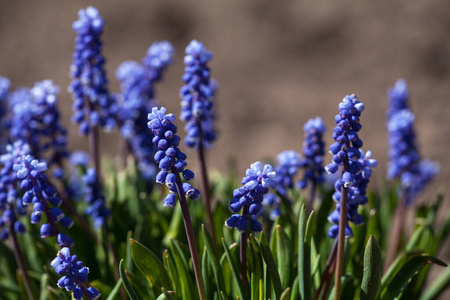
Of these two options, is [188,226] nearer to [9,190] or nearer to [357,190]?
[357,190]

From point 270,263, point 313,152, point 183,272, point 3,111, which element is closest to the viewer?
point 270,263

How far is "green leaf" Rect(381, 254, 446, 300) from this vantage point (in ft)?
9.29

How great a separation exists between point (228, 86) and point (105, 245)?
682 centimetres

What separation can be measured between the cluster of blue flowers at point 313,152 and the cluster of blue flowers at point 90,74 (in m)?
1.30

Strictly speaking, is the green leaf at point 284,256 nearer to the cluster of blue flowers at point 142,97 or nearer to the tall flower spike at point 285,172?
the tall flower spike at point 285,172

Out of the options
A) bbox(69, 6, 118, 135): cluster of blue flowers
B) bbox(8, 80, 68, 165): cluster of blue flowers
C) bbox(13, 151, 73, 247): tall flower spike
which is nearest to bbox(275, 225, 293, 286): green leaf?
bbox(13, 151, 73, 247): tall flower spike

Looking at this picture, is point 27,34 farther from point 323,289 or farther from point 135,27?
point 323,289

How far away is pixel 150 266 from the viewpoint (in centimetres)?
276

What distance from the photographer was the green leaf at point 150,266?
2.70 m

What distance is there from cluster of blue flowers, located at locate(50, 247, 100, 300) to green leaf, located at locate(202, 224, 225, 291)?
53 cm

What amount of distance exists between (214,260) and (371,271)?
2.30 feet

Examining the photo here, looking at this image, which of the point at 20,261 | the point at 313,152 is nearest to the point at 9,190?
the point at 20,261

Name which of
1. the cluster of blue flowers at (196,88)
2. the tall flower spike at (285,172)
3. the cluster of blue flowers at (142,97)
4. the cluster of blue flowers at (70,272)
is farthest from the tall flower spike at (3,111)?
the tall flower spike at (285,172)

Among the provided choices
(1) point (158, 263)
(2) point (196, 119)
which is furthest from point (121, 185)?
(1) point (158, 263)
